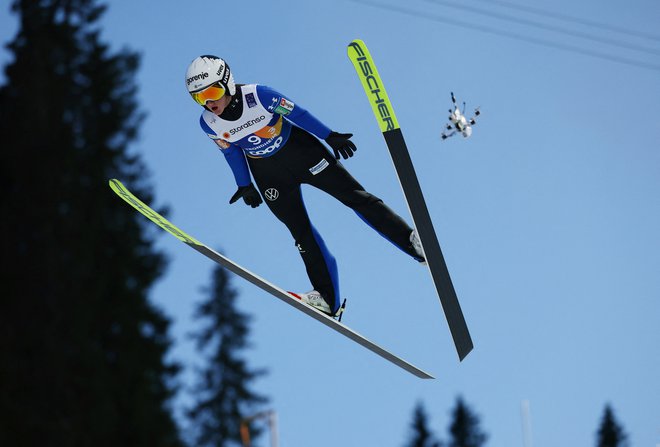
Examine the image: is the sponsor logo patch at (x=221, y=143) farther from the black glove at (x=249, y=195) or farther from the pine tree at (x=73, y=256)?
the pine tree at (x=73, y=256)

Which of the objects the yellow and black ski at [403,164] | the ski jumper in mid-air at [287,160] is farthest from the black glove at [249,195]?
the yellow and black ski at [403,164]

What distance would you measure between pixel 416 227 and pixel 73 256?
21.8 m

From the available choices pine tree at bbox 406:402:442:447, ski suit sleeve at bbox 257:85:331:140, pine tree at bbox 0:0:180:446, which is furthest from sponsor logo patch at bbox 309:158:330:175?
pine tree at bbox 406:402:442:447

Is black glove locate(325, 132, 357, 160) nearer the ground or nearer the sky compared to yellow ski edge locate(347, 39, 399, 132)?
nearer the ground

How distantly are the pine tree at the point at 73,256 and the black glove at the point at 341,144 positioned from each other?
62.5 ft

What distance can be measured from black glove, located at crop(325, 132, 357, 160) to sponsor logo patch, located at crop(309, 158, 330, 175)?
12.8 inches

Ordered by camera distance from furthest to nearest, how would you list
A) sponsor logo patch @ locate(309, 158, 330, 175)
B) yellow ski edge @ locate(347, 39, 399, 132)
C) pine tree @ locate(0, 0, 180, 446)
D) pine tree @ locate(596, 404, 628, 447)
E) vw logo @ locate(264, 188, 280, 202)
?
pine tree @ locate(596, 404, 628, 447), pine tree @ locate(0, 0, 180, 446), vw logo @ locate(264, 188, 280, 202), sponsor logo patch @ locate(309, 158, 330, 175), yellow ski edge @ locate(347, 39, 399, 132)

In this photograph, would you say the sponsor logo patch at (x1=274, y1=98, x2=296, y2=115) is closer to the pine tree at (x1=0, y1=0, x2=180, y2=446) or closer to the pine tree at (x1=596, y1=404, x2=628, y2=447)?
the pine tree at (x1=0, y1=0, x2=180, y2=446)

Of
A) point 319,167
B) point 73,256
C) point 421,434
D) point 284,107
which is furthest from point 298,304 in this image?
point 421,434

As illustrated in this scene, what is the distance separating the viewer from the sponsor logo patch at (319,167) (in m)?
10.1

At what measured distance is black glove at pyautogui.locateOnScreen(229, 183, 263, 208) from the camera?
10.3 metres

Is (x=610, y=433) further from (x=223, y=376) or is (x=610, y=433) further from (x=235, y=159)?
(x=235, y=159)

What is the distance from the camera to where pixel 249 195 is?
10.3 m

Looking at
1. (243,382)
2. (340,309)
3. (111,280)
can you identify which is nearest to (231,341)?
(243,382)
